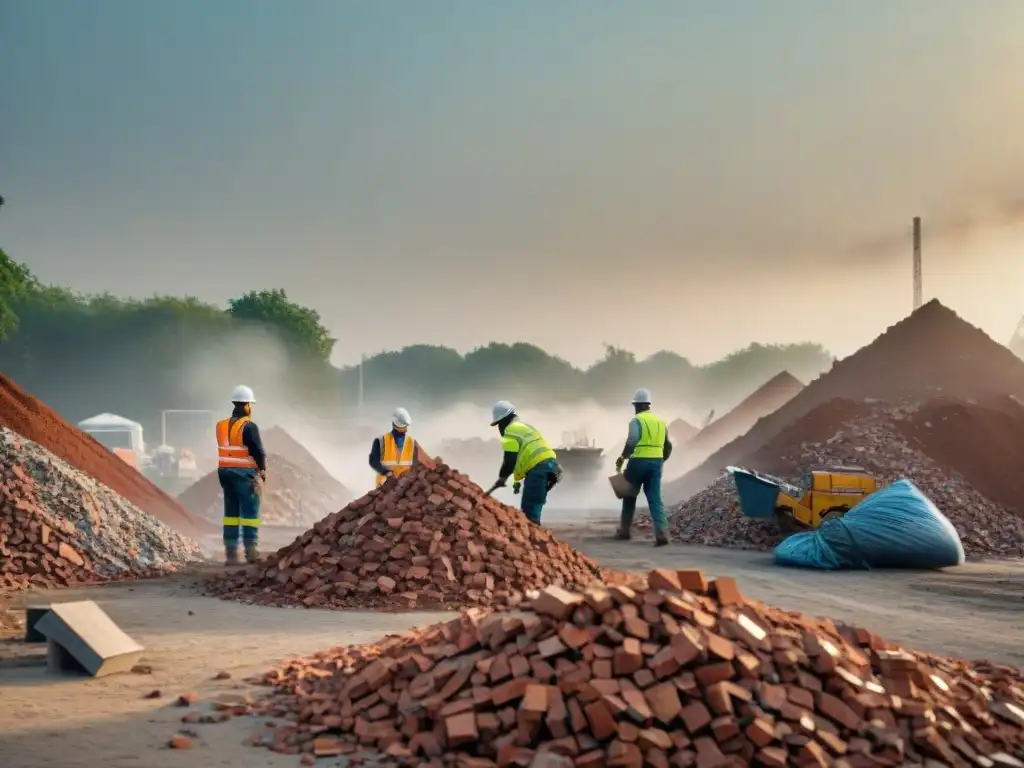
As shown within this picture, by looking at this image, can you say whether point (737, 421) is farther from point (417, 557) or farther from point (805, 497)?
point (417, 557)

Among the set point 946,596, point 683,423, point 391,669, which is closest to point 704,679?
point 391,669

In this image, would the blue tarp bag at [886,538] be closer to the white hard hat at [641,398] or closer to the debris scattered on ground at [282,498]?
the white hard hat at [641,398]

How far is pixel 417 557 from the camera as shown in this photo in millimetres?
10250

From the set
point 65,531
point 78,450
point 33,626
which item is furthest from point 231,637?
point 78,450

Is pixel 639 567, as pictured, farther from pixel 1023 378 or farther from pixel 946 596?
pixel 1023 378

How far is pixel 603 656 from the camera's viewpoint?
529cm

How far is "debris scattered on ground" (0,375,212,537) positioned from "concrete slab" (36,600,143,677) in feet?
29.1

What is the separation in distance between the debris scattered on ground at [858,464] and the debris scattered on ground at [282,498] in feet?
38.1

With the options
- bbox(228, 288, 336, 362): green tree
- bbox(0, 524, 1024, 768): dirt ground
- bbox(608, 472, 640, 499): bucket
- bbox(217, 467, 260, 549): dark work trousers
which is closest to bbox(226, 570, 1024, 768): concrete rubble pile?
bbox(0, 524, 1024, 768): dirt ground

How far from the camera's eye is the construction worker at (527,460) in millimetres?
12461

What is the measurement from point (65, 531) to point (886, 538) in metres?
10.00

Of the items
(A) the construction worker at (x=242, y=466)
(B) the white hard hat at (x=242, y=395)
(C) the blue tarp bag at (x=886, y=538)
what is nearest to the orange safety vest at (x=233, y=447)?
(A) the construction worker at (x=242, y=466)

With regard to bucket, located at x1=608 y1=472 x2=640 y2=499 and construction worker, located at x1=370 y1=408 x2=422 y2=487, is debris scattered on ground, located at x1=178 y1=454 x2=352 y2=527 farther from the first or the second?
construction worker, located at x1=370 y1=408 x2=422 y2=487

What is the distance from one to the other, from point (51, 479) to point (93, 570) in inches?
67.5
